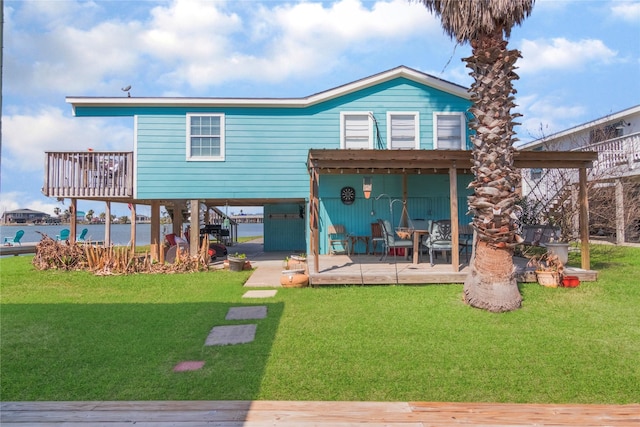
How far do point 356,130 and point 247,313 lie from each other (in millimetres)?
7222

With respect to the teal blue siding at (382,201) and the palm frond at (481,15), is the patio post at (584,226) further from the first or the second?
the palm frond at (481,15)

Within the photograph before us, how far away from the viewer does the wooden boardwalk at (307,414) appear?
289 centimetres

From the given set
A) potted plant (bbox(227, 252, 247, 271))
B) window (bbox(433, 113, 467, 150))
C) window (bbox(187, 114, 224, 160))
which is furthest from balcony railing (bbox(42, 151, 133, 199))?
window (bbox(433, 113, 467, 150))

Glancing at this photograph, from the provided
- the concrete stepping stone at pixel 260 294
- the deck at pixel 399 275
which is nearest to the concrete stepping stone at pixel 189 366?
the concrete stepping stone at pixel 260 294

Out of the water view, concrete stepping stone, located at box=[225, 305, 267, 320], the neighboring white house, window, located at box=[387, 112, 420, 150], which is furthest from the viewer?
the water view

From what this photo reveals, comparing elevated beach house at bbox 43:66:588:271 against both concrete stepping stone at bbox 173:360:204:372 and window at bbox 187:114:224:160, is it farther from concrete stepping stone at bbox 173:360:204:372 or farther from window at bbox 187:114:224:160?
concrete stepping stone at bbox 173:360:204:372

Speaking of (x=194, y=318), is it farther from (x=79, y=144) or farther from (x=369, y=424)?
(x=79, y=144)

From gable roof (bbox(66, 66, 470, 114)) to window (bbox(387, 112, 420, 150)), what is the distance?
107cm

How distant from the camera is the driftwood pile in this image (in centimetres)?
1002

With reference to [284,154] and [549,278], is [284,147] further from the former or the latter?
[549,278]

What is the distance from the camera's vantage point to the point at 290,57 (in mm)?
14062

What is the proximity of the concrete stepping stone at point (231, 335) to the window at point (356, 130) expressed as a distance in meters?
7.36

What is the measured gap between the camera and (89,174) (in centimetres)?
1123

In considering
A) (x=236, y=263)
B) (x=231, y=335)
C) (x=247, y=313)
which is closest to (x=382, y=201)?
(x=236, y=263)
